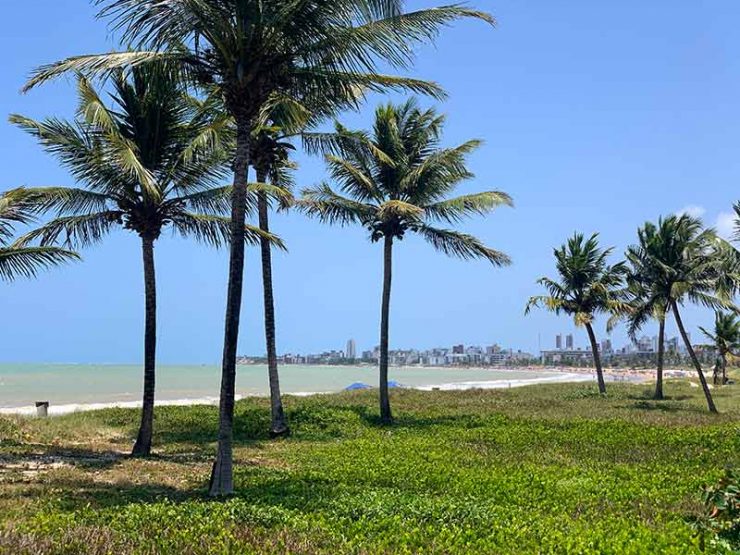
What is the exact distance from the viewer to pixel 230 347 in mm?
8695

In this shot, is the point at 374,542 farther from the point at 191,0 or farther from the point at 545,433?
the point at 545,433

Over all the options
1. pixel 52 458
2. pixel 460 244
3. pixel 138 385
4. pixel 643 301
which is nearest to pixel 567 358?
pixel 138 385

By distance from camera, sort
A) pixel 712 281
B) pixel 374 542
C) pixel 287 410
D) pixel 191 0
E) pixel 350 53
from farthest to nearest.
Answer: pixel 712 281, pixel 287 410, pixel 350 53, pixel 191 0, pixel 374 542

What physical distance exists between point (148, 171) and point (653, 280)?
908 inches

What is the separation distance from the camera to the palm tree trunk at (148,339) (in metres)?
13.0

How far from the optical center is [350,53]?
377 inches

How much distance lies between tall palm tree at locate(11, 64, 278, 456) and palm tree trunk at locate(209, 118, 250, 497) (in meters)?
3.53

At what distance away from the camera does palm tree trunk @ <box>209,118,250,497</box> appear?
8.45 m

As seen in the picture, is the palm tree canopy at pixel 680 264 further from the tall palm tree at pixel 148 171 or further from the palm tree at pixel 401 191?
the tall palm tree at pixel 148 171

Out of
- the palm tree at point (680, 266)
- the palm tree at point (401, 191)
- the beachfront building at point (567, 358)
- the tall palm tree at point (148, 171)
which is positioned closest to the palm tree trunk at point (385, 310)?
the palm tree at point (401, 191)

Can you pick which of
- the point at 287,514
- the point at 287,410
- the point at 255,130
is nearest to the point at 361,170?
the point at 255,130

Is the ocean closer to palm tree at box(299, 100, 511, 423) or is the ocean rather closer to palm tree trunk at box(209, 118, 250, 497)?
palm tree at box(299, 100, 511, 423)

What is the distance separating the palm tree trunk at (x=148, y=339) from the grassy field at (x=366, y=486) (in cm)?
58

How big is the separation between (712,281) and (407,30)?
73.9 ft
